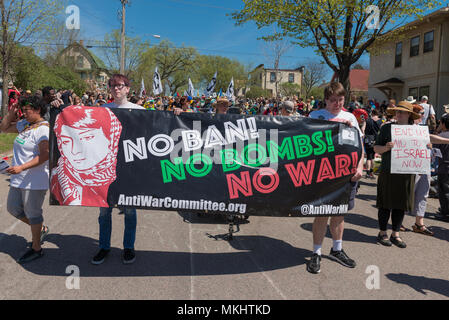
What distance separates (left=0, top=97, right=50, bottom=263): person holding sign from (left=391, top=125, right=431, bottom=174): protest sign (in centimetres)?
429

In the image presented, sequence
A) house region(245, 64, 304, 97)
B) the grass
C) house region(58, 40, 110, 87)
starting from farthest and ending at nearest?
house region(245, 64, 304, 97) → house region(58, 40, 110, 87) → the grass

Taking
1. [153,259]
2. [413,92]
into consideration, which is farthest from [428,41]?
[153,259]

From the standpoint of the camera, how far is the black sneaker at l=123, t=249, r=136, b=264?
153 inches

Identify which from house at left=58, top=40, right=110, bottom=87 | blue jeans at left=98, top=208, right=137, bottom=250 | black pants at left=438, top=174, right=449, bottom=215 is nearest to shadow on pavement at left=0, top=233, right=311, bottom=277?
blue jeans at left=98, top=208, right=137, bottom=250

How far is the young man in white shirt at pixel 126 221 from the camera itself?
153 inches

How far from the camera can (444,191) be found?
623cm

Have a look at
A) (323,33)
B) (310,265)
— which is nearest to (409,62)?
(323,33)

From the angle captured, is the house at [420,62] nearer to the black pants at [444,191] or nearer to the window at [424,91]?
the window at [424,91]

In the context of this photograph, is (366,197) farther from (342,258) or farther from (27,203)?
(27,203)

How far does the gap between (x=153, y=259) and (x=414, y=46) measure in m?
26.4

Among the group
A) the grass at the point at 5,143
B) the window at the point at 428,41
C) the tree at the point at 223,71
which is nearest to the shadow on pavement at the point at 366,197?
the grass at the point at 5,143

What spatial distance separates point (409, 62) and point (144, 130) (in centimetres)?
2642

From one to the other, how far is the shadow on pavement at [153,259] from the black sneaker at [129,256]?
0.06 metres

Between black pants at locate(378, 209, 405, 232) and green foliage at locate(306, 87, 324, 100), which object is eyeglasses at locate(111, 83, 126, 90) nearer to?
black pants at locate(378, 209, 405, 232)
